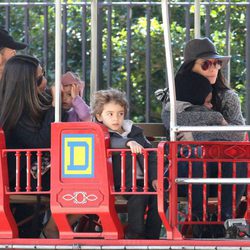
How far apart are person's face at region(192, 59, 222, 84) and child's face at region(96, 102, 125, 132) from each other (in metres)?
0.75

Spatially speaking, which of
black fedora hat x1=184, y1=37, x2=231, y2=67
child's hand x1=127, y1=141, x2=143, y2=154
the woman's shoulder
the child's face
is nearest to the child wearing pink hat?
the child's face

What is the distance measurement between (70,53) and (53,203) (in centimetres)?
616

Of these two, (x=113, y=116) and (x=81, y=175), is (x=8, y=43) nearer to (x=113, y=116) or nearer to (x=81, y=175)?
(x=113, y=116)

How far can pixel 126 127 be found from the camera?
27.4 ft

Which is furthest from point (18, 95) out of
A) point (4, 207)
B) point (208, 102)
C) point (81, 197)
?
point (208, 102)

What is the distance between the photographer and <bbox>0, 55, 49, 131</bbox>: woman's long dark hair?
8422 millimetres

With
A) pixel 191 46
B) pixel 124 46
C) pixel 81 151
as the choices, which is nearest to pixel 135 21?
pixel 124 46

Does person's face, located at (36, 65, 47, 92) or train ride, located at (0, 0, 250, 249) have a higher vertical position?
person's face, located at (36, 65, 47, 92)

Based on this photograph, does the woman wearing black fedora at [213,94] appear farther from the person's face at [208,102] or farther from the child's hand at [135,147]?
the child's hand at [135,147]

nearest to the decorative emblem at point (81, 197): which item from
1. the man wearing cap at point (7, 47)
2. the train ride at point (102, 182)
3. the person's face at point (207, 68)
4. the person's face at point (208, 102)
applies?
the train ride at point (102, 182)

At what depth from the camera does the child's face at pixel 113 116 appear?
8305 mm

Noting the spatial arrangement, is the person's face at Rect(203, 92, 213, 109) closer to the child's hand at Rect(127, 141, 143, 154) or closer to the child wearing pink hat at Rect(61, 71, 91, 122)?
the child wearing pink hat at Rect(61, 71, 91, 122)

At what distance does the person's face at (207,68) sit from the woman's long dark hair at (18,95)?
1026 mm

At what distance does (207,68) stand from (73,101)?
2.95 ft
